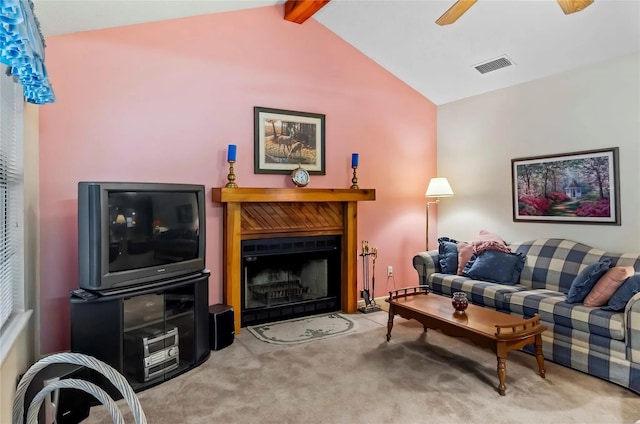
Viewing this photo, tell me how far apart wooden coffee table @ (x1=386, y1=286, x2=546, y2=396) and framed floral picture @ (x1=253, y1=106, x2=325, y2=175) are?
1.84 metres

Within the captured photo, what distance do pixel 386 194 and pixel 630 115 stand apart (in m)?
2.48

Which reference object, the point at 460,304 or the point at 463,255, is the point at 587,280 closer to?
the point at 460,304

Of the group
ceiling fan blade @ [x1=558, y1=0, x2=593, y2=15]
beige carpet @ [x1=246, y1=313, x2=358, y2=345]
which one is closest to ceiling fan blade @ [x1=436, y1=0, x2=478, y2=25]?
ceiling fan blade @ [x1=558, y1=0, x2=593, y2=15]

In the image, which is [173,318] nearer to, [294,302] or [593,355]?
[294,302]

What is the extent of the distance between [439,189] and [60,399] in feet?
13.3

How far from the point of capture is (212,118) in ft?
12.6

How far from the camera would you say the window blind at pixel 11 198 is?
6.89 ft

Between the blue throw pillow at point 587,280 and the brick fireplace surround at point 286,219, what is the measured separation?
2.10m

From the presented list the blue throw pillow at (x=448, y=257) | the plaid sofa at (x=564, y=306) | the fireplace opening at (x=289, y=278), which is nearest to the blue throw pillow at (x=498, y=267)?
the plaid sofa at (x=564, y=306)

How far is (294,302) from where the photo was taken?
14.1 ft

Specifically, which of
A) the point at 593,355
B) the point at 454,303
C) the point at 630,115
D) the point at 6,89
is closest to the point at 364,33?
the point at 630,115

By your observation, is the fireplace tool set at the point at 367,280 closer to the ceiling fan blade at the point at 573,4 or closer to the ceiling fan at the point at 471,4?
the ceiling fan at the point at 471,4

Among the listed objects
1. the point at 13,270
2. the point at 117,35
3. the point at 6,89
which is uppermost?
the point at 117,35

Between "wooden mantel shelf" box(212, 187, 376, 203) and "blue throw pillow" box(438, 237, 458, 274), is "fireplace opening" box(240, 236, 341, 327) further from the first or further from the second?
"blue throw pillow" box(438, 237, 458, 274)
